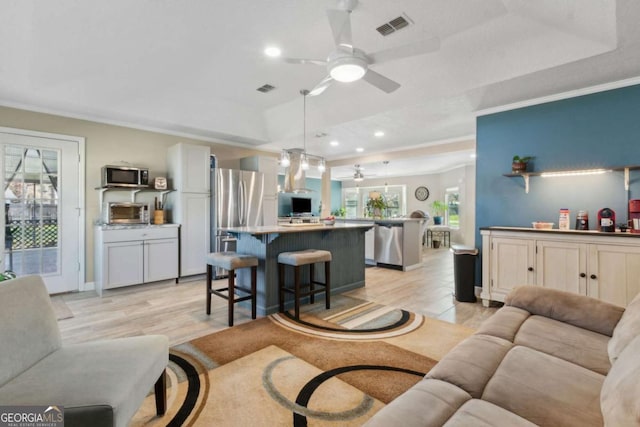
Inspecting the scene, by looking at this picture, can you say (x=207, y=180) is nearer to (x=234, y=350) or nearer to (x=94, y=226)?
(x=94, y=226)

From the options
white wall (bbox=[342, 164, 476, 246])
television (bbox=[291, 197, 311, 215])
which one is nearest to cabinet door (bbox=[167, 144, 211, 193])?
television (bbox=[291, 197, 311, 215])

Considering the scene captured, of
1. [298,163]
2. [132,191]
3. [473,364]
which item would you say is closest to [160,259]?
[132,191]

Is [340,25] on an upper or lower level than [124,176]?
upper

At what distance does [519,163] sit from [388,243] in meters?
2.70

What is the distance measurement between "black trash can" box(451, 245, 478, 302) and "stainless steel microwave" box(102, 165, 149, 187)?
4.58 metres

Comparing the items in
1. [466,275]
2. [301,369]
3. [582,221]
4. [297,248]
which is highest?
[582,221]

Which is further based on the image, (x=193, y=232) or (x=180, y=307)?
(x=193, y=232)

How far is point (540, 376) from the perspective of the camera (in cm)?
125

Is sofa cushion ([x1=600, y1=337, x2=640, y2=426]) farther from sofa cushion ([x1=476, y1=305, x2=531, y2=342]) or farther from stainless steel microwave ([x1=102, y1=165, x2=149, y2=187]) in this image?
stainless steel microwave ([x1=102, y1=165, x2=149, y2=187])

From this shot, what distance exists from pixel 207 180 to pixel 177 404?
12.8 feet

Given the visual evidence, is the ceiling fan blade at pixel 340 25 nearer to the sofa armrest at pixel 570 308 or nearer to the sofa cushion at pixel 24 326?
the sofa armrest at pixel 570 308

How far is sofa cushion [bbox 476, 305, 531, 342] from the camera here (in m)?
1.70

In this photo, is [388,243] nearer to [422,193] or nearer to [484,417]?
[484,417]

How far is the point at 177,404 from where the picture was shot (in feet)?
5.98
